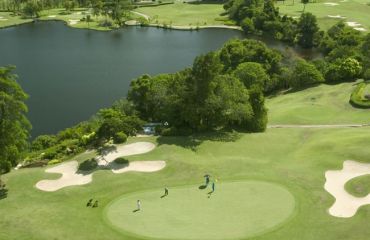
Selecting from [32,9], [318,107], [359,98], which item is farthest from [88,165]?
[32,9]

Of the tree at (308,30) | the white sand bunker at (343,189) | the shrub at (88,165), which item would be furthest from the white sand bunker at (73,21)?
the white sand bunker at (343,189)

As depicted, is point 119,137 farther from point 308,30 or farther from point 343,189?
point 308,30

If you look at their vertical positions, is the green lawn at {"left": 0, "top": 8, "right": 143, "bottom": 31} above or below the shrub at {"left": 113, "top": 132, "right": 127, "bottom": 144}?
above

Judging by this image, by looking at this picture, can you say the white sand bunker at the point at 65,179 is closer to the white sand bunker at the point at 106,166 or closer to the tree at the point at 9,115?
the white sand bunker at the point at 106,166

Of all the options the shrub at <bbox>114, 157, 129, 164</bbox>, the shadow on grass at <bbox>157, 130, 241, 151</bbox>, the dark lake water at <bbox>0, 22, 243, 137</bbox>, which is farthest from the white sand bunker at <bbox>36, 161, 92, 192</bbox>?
the dark lake water at <bbox>0, 22, 243, 137</bbox>

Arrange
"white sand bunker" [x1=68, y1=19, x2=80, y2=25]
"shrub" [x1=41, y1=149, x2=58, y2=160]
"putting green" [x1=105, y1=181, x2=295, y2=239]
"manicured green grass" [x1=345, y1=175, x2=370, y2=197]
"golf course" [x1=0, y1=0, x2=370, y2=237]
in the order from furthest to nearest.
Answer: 1. "white sand bunker" [x1=68, y1=19, x2=80, y2=25]
2. "shrub" [x1=41, y1=149, x2=58, y2=160]
3. "manicured green grass" [x1=345, y1=175, x2=370, y2=197]
4. "golf course" [x1=0, y1=0, x2=370, y2=237]
5. "putting green" [x1=105, y1=181, x2=295, y2=239]

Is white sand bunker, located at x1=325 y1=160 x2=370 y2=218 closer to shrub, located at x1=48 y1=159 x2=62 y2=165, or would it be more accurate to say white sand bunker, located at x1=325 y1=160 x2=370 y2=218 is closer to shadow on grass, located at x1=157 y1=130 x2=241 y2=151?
shadow on grass, located at x1=157 y1=130 x2=241 y2=151
